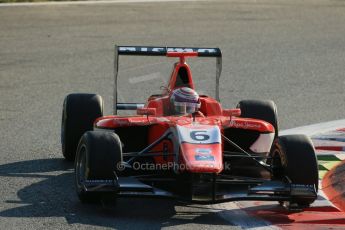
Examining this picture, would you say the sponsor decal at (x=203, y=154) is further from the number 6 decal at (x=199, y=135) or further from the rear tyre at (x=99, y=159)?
the rear tyre at (x=99, y=159)

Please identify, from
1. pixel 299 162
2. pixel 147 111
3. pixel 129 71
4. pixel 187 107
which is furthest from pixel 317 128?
pixel 299 162

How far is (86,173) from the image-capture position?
1016 cm

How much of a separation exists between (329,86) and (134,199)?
768cm

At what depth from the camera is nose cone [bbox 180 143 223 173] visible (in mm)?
9805

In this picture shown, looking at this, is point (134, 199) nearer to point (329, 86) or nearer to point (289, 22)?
point (329, 86)

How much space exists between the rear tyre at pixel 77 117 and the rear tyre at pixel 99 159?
1.95 m

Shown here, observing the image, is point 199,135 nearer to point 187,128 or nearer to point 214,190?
point 187,128

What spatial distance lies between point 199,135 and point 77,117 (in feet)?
7.76

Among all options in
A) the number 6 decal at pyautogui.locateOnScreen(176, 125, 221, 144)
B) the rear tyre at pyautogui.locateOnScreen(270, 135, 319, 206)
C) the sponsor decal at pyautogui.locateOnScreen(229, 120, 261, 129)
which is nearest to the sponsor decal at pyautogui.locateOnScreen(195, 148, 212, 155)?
the number 6 decal at pyautogui.locateOnScreen(176, 125, 221, 144)

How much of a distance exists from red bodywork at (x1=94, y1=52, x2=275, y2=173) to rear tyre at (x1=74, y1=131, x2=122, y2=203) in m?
0.59

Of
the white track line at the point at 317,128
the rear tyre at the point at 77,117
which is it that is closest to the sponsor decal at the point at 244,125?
the rear tyre at the point at 77,117

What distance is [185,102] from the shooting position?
1141 cm

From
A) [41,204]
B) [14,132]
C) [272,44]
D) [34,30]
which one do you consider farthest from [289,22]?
[41,204]

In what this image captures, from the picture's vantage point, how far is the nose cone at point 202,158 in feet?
32.2
